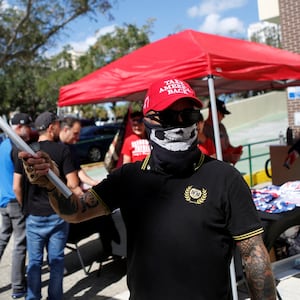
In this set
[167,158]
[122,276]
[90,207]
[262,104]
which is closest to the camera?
[167,158]

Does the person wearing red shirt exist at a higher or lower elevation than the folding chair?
higher

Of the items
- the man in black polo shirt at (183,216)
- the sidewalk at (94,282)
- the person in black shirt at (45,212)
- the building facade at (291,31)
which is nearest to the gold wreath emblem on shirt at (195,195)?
the man in black polo shirt at (183,216)

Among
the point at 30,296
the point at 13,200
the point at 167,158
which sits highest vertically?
the point at 167,158

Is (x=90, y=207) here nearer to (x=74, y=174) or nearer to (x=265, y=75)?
(x=74, y=174)

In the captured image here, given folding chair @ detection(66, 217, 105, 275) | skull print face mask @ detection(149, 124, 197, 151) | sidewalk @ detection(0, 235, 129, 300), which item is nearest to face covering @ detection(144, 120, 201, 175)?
skull print face mask @ detection(149, 124, 197, 151)

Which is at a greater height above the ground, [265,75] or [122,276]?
[265,75]

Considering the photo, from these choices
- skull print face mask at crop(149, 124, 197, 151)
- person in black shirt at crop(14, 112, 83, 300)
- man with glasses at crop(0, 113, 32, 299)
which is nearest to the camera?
skull print face mask at crop(149, 124, 197, 151)

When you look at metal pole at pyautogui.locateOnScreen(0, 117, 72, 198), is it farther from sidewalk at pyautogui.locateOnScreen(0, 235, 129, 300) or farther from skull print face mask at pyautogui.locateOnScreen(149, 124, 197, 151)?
sidewalk at pyautogui.locateOnScreen(0, 235, 129, 300)

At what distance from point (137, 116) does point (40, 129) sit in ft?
5.79

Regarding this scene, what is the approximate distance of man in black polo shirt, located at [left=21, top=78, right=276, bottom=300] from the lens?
5.33ft

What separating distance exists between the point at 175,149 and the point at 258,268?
0.56m

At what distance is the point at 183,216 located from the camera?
1640 millimetres

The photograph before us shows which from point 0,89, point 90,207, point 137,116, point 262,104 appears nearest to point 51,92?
point 0,89

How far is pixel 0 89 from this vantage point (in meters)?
41.5
